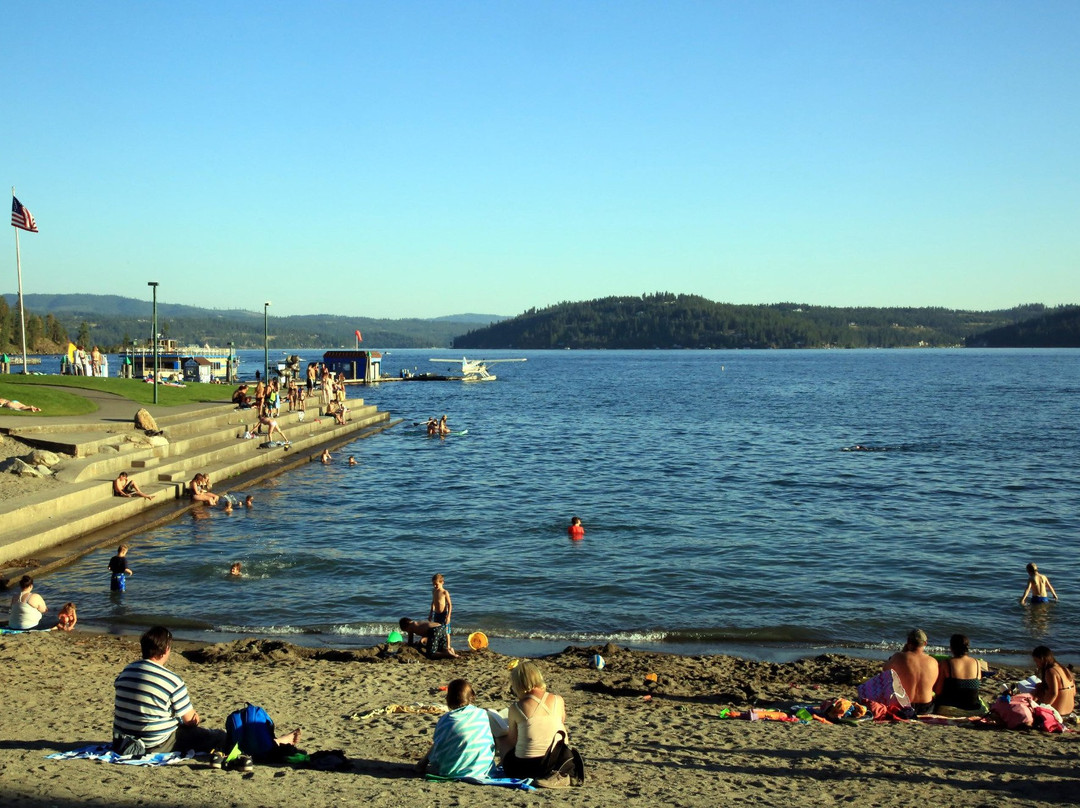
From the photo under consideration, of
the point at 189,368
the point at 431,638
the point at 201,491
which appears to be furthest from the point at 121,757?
the point at 189,368

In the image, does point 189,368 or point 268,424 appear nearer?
point 268,424

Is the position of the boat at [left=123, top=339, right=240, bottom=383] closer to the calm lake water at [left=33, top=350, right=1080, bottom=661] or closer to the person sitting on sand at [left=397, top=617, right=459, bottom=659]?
the calm lake water at [left=33, top=350, right=1080, bottom=661]

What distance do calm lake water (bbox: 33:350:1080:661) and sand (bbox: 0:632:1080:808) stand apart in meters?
1.95

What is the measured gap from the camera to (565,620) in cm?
1576

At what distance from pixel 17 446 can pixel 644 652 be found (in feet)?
61.8

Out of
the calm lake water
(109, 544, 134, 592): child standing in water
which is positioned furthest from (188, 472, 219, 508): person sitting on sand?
(109, 544, 134, 592): child standing in water

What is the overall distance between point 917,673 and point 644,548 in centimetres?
1110

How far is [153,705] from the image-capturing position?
7809mm

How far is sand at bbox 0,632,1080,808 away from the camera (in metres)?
7.35

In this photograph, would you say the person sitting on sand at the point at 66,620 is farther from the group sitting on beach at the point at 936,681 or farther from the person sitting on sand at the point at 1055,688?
the person sitting on sand at the point at 1055,688

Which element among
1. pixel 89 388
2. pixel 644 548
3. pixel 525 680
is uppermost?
pixel 89 388

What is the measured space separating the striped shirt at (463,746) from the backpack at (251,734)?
4.57 feet

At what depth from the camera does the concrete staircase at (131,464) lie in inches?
739

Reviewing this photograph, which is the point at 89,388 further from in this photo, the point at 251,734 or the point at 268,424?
the point at 251,734
